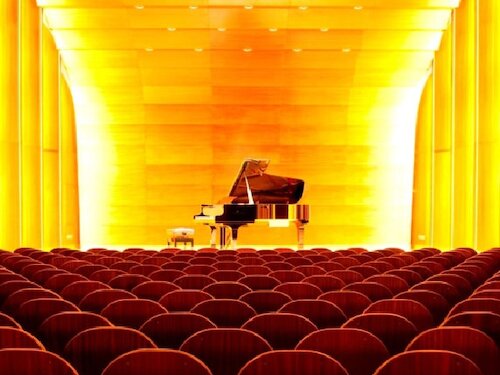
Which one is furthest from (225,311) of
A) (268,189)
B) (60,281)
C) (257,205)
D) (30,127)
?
(30,127)

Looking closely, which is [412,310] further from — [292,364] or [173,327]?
[292,364]

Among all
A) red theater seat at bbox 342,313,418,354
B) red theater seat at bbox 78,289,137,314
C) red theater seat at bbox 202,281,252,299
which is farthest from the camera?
red theater seat at bbox 202,281,252,299

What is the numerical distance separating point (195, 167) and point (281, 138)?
2431 mm

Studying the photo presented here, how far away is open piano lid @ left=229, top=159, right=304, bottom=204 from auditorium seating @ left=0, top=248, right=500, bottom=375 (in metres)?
7.23

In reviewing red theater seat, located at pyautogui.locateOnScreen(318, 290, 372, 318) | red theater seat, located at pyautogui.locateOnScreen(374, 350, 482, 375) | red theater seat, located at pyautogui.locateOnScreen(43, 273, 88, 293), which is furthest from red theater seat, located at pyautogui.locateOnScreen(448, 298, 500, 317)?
red theater seat, located at pyautogui.locateOnScreen(43, 273, 88, 293)

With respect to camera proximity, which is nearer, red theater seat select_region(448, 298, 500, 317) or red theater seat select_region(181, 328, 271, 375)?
red theater seat select_region(181, 328, 271, 375)

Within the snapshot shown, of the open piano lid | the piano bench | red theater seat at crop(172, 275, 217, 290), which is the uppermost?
the open piano lid

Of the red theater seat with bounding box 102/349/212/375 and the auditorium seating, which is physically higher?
the red theater seat with bounding box 102/349/212/375

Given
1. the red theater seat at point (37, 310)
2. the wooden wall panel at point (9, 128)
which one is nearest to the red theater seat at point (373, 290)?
the red theater seat at point (37, 310)

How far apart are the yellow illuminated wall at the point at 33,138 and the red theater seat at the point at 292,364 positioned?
12.2 m

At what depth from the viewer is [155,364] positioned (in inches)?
113

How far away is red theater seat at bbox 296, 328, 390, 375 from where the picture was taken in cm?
350

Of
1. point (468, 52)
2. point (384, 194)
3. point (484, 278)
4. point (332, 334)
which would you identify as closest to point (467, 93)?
point (468, 52)

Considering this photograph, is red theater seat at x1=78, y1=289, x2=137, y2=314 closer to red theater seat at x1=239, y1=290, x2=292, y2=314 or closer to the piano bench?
red theater seat at x1=239, y1=290, x2=292, y2=314
